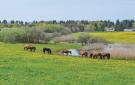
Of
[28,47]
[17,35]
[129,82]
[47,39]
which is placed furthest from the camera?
[47,39]

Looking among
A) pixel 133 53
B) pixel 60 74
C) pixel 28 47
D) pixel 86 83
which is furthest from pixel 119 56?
pixel 86 83

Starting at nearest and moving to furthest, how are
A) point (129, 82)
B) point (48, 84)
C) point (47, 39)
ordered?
point (48, 84) → point (129, 82) → point (47, 39)

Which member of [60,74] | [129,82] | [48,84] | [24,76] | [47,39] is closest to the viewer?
[48,84]

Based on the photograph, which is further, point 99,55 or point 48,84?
point 99,55

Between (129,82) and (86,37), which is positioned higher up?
(129,82)

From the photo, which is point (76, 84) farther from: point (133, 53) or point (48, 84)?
point (133, 53)

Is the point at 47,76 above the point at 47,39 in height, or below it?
above

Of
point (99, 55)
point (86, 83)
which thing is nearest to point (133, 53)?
point (99, 55)

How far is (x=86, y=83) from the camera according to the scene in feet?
75.5

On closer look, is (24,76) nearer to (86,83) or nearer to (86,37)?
(86,83)

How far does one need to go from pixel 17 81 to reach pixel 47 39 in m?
95.0

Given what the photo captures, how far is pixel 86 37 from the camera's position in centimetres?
11650

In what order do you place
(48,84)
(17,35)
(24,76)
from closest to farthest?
1. (48,84)
2. (24,76)
3. (17,35)

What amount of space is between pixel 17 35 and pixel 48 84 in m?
88.8
